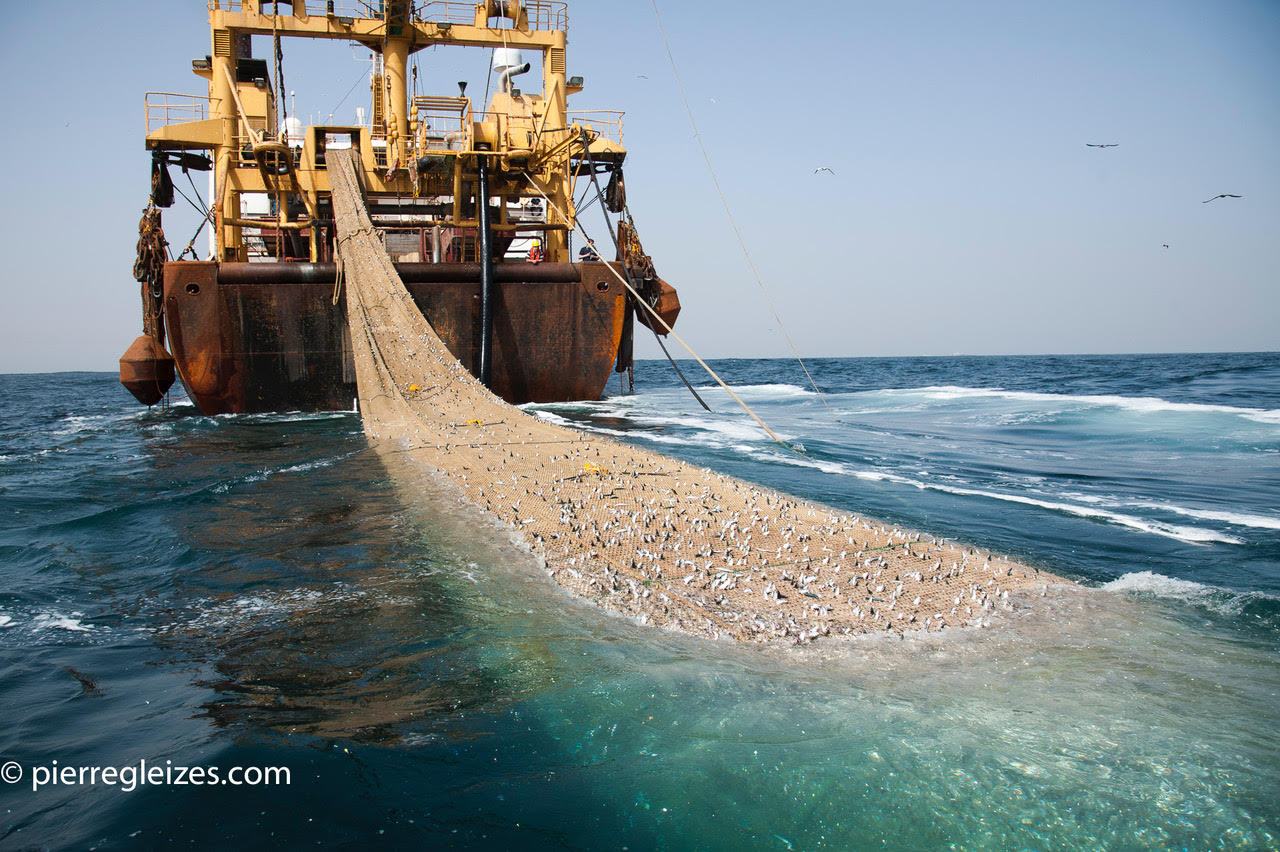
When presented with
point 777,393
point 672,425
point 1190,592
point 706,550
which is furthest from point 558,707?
point 777,393

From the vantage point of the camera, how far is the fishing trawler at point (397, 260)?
458 inches

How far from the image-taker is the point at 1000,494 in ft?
23.3

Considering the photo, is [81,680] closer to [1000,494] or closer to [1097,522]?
[1097,522]

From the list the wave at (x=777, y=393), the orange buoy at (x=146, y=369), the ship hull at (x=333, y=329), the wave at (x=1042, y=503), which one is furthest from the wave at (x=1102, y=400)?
the orange buoy at (x=146, y=369)

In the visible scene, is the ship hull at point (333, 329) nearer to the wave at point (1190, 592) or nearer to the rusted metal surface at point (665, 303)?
the rusted metal surface at point (665, 303)

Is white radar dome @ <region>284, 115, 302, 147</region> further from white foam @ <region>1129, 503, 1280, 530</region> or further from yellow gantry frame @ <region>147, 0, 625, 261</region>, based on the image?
white foam @ <region>1129, 503, 1280, 530</region>

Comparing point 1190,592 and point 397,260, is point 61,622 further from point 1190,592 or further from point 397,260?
point 397,260

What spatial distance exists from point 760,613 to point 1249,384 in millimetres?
27331

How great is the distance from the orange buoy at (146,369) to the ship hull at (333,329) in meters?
1.37

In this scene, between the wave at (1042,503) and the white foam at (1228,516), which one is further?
the white foam at (1228,516)

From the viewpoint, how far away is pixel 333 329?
11.9 metres

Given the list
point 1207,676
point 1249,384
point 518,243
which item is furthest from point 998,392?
point 1207,676

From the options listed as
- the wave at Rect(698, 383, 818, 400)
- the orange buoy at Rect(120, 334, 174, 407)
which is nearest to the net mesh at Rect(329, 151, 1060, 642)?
the orange buoy at Rect(120, 334, 174, 407)

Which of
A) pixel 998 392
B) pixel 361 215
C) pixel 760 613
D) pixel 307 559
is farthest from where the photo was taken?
pixel 998 392
